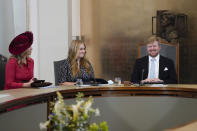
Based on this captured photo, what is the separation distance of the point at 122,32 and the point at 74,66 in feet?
6.84

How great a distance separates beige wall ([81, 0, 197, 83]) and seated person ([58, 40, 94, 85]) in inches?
76.1

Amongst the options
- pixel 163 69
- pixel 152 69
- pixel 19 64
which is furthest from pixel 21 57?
pixel 163 69

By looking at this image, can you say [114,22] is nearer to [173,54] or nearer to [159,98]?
[173,54]

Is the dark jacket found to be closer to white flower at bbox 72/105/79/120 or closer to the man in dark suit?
the man in dark suit

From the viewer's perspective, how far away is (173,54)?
448cm

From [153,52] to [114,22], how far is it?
6.19 ft

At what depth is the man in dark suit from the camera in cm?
399

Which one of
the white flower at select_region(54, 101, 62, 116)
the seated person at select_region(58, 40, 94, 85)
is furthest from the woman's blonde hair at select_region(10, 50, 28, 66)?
the white flower at select_region(54, 101, 62, 116)

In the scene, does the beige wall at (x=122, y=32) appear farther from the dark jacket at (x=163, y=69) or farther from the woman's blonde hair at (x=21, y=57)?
the woman's blonde hair at (x=21, y=57)

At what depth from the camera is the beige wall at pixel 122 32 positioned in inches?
211

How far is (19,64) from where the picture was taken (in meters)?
3.62

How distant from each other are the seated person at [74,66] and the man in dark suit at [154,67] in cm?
69

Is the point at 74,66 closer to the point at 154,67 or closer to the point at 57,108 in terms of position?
the point at 154,67

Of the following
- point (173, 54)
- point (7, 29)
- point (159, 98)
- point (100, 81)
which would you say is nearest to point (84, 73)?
point (100, 81)
